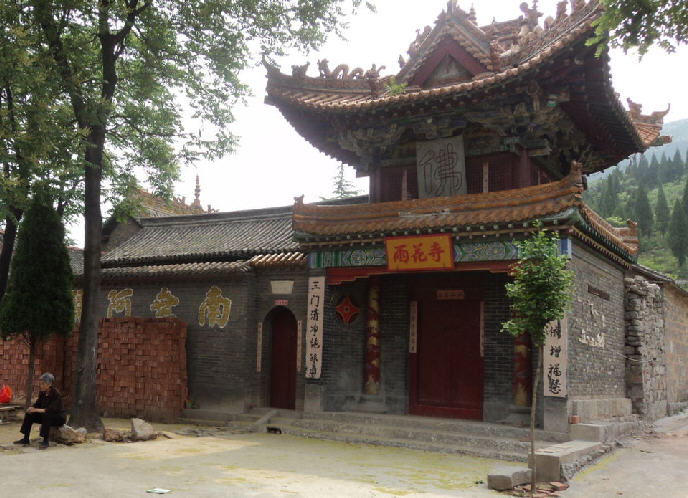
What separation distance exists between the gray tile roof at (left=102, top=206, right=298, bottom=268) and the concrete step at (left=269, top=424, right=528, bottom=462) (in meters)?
4.11

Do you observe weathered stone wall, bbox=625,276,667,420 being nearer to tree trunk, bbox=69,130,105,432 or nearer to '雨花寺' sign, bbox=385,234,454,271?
'雨花寺' sign, bbox=385,234,454,271

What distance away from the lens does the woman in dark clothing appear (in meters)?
9.35

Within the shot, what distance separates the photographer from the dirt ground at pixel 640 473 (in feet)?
25.2

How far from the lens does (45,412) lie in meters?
9.36

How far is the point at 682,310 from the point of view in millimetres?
19281

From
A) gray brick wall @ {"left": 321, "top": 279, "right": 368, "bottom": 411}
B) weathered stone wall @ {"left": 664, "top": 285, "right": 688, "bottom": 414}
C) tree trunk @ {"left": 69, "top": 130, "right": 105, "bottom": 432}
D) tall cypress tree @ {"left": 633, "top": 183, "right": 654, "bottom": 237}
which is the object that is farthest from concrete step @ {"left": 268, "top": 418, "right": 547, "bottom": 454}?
tall cypress tree @ {"left": 633, "top": 183, "right": 654, "bottom": 237}

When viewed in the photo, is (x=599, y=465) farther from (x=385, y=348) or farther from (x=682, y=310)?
(x=682, y=310)

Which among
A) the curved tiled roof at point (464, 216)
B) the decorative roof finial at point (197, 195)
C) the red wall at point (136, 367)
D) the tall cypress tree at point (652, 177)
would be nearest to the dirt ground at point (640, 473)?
the curved tiled roof at point (464, 216)

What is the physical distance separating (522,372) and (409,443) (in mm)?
2400

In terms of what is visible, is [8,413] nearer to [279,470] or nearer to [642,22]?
[279,470]

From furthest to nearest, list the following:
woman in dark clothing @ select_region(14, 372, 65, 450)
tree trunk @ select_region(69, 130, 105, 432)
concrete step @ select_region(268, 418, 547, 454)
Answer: tree trunk @ select_region(69, 130, 105, 432) < concrete step @ select_region(268, 418, 547, 454) < woman in dark clothing @ select_region(14, 372, 65, 450)

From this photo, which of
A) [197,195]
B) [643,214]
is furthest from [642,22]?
[643,214]

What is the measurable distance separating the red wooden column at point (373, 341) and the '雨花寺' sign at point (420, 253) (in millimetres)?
1445

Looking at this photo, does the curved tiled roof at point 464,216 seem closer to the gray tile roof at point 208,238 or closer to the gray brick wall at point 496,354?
the gray brick wall at point 496,354
